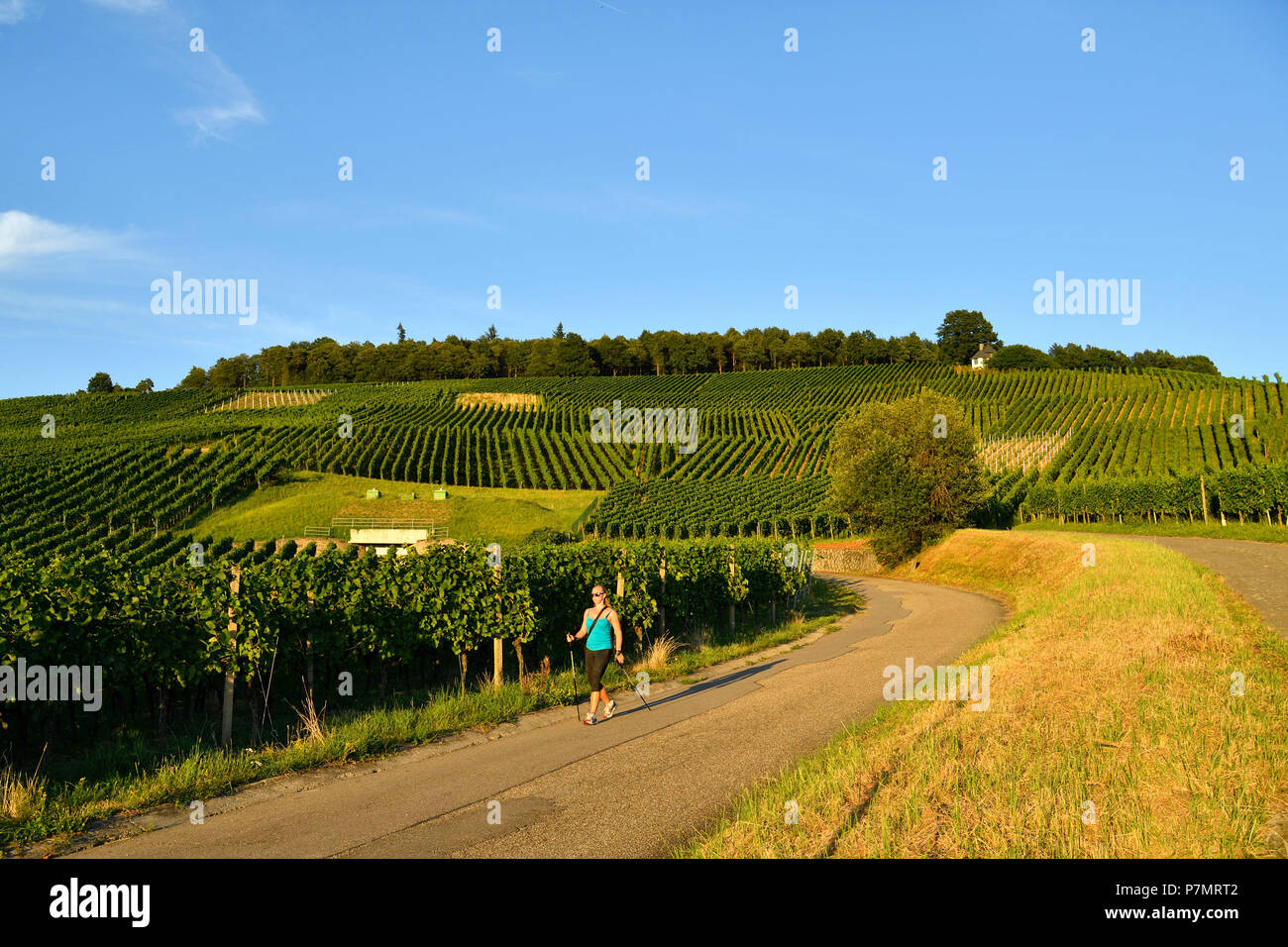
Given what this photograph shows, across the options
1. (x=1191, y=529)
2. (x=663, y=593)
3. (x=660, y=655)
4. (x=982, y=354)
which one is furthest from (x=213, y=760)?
(x=982, y=354)

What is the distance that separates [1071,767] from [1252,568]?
23.6 m

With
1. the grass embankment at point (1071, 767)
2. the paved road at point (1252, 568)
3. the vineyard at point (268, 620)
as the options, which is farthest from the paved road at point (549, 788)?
the paved road at point (1252, 568)

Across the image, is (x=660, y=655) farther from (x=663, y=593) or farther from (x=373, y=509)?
(x=373, y=509)

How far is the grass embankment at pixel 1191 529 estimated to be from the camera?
126 feet

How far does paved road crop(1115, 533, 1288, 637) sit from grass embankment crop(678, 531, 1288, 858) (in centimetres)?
465

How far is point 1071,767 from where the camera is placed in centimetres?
686

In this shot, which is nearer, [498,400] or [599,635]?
[599,635]

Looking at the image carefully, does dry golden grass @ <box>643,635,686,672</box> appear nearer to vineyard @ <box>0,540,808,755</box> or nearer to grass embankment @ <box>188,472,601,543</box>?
vineyard @ <box>0,540,808,755</box>

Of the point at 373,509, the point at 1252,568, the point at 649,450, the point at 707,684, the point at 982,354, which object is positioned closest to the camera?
the point at 707,684

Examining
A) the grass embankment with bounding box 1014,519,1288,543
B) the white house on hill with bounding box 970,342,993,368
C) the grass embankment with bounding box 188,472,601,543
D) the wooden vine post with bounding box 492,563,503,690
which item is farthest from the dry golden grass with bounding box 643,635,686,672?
the white house on hill with bounding box 970,342,993,368

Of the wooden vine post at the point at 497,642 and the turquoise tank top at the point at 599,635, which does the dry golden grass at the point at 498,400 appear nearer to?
the wooden vine post at the point at 497,642

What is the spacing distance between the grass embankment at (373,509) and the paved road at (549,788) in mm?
45365

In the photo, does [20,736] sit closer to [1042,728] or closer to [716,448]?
[1042,728]
